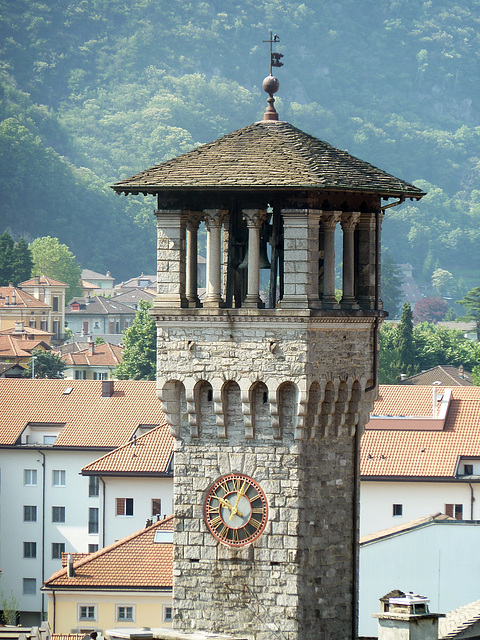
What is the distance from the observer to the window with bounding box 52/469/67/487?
98.2 meters

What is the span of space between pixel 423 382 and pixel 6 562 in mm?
51006

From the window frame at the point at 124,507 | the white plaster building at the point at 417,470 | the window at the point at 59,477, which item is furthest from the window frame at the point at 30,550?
the white plaster building at the point at 417,470

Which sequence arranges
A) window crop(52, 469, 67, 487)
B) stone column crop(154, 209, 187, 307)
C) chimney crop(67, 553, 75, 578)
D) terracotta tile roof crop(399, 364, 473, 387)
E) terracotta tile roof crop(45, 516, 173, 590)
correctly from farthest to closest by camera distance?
terracotta tile roof crop(399, 364, 473, 387) → window crop(52, 469, 67, 487) → chimney crop(67, 553, 75, 578) → terracotta tile roof crop(45, 516, 173, 590) → stone column crop(154, 209, 187, 307)

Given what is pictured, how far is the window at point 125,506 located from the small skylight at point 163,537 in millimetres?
19723

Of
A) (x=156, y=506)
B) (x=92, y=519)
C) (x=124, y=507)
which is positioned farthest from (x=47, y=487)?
(x=156, y=506)

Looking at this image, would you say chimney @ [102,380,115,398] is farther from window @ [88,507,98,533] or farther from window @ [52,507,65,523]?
window @ [88,507,98,533]

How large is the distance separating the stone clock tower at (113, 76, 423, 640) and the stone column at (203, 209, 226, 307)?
4 cm

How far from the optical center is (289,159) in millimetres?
35062

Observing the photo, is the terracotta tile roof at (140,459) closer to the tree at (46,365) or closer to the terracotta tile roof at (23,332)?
the tree at (46,365)

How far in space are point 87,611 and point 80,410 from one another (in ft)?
111

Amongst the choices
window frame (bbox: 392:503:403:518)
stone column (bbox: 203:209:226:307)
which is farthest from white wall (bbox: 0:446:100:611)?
stone column (bbox: 203:209:226:307)

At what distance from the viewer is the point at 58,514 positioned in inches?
3895

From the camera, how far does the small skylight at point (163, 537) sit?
66.8m

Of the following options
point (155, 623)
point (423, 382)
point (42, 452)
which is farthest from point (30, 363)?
point (155, 623)
